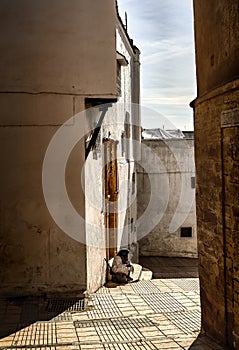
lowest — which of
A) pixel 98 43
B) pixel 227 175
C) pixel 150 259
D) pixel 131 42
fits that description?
pixel 150 259

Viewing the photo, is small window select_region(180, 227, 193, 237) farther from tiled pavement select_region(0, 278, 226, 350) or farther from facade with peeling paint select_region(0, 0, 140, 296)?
facade with peeling paint select_region(0, 0, 140, 296)

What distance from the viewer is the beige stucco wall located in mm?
8391

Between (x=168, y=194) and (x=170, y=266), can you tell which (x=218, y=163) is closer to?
(x=170, y=266)

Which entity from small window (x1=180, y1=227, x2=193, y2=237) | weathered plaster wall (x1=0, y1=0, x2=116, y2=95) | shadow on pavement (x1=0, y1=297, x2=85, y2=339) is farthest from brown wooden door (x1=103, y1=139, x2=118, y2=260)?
small window (x1=180, y1=227, x2=193, y2=237)

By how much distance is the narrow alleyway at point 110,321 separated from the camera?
6258 millimetres

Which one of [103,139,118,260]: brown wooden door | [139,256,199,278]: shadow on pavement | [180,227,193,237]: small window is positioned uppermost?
[103,139,118,260]: brown wooden door

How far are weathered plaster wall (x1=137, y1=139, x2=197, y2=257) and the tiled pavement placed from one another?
9.47m

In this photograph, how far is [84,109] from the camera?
8516 mm

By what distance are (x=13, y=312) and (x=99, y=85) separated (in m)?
4.38

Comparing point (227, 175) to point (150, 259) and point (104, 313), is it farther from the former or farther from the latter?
point (150, 259)

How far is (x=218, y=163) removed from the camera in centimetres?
595

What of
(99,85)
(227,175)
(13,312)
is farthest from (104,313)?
(99,85)

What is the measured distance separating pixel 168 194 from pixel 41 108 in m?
11.4

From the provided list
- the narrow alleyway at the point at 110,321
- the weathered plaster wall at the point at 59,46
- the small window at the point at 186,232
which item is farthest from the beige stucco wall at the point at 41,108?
the small window at the point at 186,232
